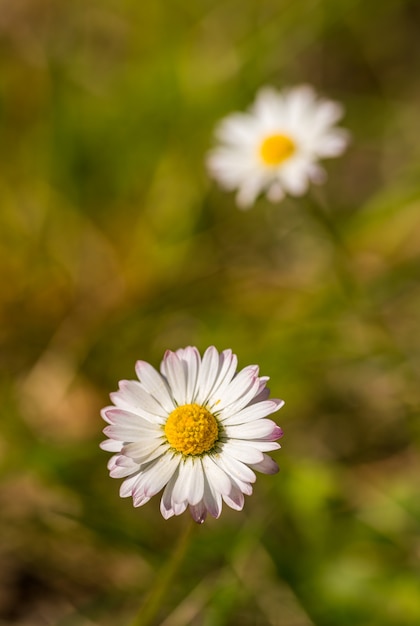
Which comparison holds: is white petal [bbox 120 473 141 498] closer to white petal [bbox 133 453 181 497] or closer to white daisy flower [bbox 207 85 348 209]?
white petal [bbox 133 453 181 497]

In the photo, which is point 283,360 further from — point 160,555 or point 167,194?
point 167,194

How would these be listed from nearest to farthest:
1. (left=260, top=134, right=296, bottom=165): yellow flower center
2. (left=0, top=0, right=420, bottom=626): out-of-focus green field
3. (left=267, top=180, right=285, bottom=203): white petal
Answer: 1. (left=0, top=0, right=420, bottom=626): out-of-focus green field
2. (left=267, top=180, right=285, bottom=203): white petal
3. (left=260, top=134, right=296, bottom=165): yellow flower center

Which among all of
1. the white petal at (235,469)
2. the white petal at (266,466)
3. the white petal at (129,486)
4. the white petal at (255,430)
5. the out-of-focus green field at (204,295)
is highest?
the out-of-focus green field at (204,295)

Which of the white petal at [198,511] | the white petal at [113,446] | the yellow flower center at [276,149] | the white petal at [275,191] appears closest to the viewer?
the white petal at [198,511]

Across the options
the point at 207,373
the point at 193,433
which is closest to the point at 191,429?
the point at 193,433

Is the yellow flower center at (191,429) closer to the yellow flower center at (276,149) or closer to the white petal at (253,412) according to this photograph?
the white petal at (253,412)

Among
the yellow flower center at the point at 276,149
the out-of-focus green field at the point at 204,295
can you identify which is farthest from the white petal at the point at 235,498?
Answer: the yellow flower center at the point at 276,149

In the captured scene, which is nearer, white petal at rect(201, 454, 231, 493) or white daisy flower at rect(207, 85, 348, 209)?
white petal at rect(201, 454, 231, 493)

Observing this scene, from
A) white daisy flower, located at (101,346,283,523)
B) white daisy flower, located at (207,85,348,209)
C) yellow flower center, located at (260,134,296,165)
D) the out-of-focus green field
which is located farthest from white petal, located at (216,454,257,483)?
yellow flower center, located at (260,134,296,165)
